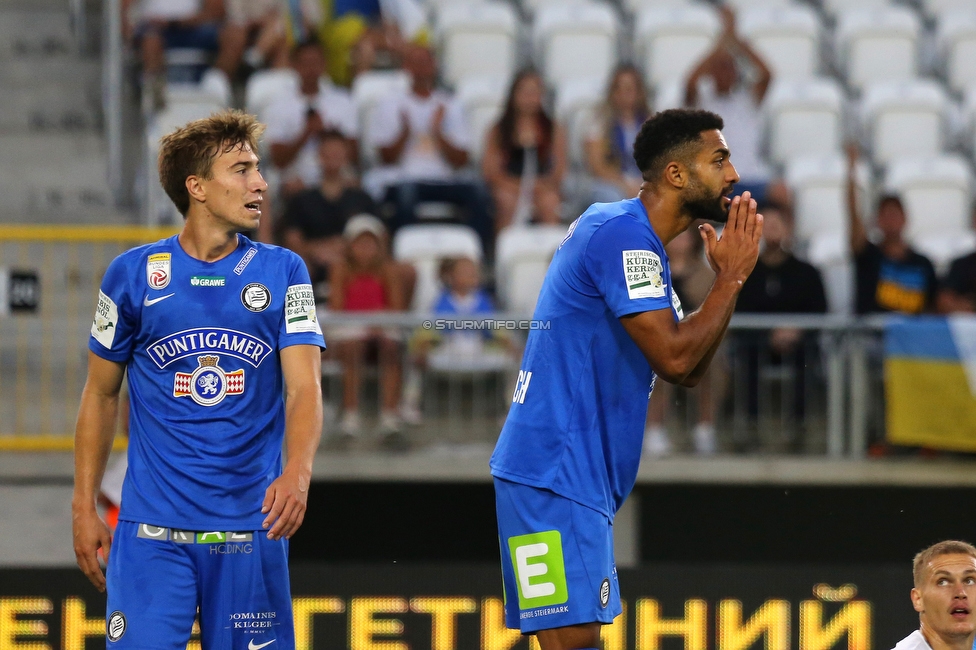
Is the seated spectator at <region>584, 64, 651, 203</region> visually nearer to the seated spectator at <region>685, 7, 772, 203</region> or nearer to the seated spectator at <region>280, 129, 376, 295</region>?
the seated spectator at <region>685, 7, 772, 203</region>

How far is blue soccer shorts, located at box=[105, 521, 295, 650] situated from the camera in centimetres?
401

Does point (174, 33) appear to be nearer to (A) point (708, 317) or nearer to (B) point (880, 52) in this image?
(B) point (880, 52)

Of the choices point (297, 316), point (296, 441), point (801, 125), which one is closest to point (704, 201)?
point (297, 316)

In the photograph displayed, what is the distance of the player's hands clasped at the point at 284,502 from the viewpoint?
13.0 ft

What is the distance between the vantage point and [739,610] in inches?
255

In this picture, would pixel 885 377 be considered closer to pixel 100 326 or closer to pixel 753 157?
pixel 753 157

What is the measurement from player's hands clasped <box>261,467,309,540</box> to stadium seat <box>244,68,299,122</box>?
6.14 m

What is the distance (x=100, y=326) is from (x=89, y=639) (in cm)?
256

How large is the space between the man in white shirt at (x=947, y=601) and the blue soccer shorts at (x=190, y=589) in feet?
7.13

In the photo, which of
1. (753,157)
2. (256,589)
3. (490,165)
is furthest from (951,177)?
(256,589)

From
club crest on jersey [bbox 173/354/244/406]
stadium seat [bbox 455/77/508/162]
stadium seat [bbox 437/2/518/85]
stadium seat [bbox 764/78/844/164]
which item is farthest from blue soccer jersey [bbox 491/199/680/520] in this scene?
stadium seat [bbox 437/2/518/85]

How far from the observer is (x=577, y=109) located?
10289 mm

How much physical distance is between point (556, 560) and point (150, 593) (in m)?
1.17

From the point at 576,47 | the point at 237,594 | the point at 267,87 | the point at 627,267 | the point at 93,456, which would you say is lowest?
the point at 237,594
